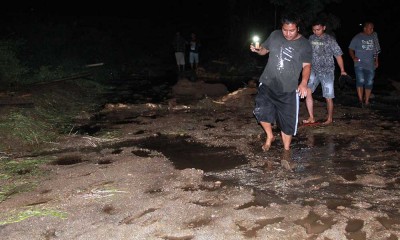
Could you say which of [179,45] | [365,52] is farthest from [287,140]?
[179,45]

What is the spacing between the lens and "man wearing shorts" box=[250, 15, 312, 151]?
199 inches

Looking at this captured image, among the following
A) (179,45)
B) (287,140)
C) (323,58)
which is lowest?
(287,140)

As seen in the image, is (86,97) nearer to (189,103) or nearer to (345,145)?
(189,103)

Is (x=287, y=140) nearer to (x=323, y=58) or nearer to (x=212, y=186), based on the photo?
(x=212, y=186)

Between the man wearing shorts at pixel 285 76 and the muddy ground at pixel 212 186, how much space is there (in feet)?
1.75

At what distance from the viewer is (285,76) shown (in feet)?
16.8

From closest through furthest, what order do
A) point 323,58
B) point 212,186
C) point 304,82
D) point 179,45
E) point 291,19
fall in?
1. point 212,186
2. point 291,19
3. point 304,82
4. point 323,58
5. point 179,45

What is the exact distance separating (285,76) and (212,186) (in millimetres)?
1873

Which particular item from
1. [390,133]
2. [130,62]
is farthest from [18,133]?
[130,62]

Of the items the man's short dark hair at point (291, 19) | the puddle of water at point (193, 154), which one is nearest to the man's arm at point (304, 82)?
the man's short dark hair at point (291, 19)

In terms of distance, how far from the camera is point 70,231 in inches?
130

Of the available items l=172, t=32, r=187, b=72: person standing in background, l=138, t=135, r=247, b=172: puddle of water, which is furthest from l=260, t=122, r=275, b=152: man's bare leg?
l=172, t=32, r=187, b=72: person standing in background

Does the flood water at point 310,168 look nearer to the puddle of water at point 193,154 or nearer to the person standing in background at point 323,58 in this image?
the puddle of water at point 193,154

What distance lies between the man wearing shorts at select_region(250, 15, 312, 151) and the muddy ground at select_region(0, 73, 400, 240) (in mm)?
534
